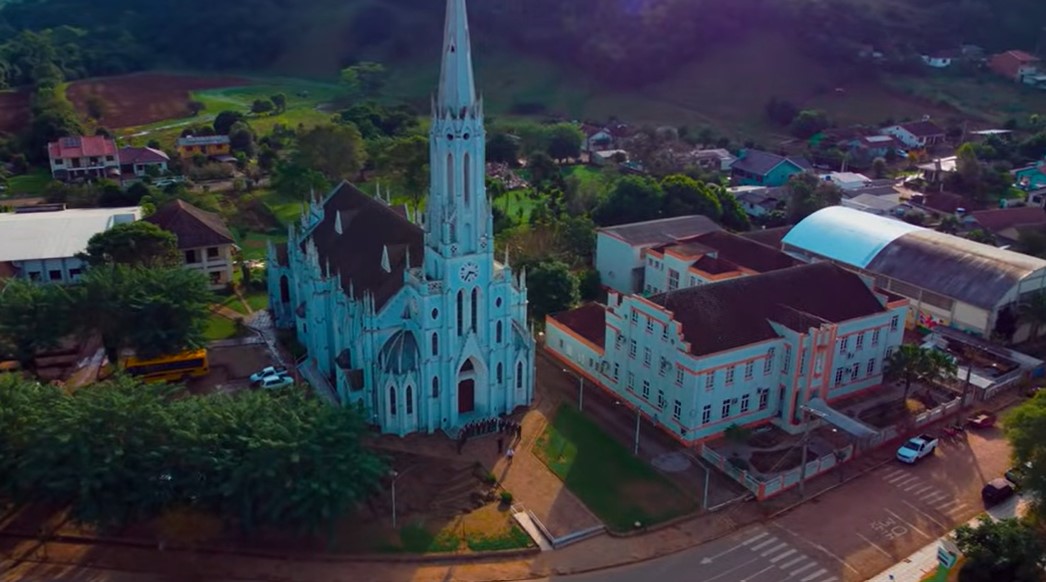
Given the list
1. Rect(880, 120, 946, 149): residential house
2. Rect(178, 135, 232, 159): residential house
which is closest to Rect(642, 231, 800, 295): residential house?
Rect(178, 135, 232, 159): residential house

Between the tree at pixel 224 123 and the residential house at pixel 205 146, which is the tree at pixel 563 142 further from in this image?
the tree at pixel 224 123

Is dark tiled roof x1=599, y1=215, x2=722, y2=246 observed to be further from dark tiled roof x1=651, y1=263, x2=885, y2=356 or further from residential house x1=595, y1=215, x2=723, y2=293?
dark tiled roof x1=651, y1=263, x2=885, y2=356

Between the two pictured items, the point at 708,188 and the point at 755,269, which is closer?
the point at 755,269

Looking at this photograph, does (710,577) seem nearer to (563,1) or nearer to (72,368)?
(72,368)

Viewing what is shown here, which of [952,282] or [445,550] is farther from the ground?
[952,282]

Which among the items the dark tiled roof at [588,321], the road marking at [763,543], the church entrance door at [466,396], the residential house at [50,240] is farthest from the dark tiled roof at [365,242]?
the road marking at [763,543]

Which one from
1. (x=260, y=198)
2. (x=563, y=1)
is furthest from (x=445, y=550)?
(x=563, y=1)
